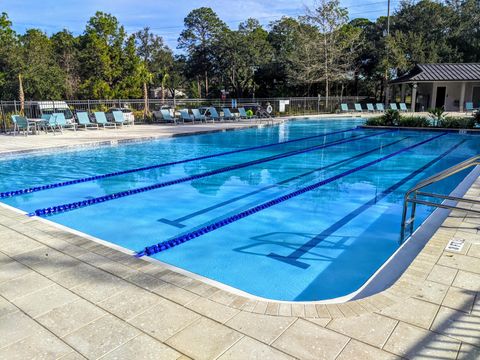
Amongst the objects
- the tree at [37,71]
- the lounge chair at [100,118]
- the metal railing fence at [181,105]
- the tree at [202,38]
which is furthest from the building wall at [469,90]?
the tree at [37,71]

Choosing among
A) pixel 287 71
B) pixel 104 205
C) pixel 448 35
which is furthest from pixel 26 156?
pixel 448 35

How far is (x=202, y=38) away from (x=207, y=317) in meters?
42.5

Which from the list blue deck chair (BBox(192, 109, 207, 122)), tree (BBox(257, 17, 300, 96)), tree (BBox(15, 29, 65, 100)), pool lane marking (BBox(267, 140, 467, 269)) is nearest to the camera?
pool lane marking (BBox(267, 140, 467, 269))

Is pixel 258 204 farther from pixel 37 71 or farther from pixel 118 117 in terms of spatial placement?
pixel 37 71

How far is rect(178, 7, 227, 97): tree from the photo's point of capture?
40562 millimetres

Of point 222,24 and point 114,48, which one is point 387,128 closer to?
point 114,48

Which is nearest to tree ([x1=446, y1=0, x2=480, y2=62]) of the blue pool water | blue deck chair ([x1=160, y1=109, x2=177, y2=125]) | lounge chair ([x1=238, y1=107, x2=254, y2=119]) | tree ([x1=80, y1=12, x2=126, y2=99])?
lounge chair ([x1=238, y1=107, x2=254, y2=119])

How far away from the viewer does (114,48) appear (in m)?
26.4

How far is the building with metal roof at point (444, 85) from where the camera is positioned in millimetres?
28547

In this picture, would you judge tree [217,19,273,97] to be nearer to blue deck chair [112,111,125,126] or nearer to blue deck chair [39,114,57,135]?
blue deck chair [112,111,125,126]

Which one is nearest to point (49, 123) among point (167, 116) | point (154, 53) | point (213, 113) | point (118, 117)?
point (118, 117)

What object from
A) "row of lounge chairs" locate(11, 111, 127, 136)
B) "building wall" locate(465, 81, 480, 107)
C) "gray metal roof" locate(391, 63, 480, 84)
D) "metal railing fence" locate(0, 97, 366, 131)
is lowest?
"row of lounge chairs" locate(11, 111, 127, 136)

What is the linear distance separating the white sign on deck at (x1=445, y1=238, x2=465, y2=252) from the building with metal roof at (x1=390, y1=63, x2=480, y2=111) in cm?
2804

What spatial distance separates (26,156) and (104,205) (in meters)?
5.38
